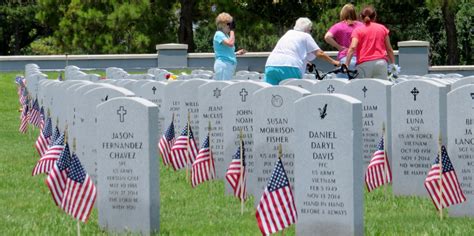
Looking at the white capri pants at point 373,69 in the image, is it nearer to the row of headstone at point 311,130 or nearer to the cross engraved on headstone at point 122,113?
the row of headstone at point 311,130

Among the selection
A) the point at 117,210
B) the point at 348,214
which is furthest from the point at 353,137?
the point at 117,210

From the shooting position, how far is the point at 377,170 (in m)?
13.3

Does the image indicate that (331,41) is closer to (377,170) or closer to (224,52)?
(224,52)

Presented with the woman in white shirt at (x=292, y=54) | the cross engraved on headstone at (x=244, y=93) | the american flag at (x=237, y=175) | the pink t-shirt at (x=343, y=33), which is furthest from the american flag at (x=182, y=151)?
the pink t-shirt at (x=343, y=33)

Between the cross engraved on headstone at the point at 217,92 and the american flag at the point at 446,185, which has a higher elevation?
the cross engraved on headstone at the point at 217,92

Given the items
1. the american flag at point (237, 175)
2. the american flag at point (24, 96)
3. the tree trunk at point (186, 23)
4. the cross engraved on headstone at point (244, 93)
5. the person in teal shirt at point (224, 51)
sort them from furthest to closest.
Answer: the tree trunk at point (186, 23) → the american flag at point (24, 96) → the person in teal shirt at point (224, 51) → the cross engraved on headstone at point (244, 93) → the american flag at point (237, 175)

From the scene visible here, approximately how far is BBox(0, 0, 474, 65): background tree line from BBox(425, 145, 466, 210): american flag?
32.0 m

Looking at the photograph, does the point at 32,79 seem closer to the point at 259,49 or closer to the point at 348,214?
the point at 348,214

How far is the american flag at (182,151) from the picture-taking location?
15.2 metres

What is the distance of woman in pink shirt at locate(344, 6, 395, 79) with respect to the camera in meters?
17.9

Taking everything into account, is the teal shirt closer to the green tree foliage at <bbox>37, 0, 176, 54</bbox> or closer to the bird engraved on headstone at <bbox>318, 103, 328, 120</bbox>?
the bird engraved on headstone at <bbox>318, 103, 328, 120</bbox>

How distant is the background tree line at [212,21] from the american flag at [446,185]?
105ft

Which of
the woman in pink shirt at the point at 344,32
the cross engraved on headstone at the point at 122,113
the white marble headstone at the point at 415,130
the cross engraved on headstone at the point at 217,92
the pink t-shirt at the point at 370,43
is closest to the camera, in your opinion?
the cross engraved on headstone at the point at 122,113

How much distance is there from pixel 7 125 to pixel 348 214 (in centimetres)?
1754
